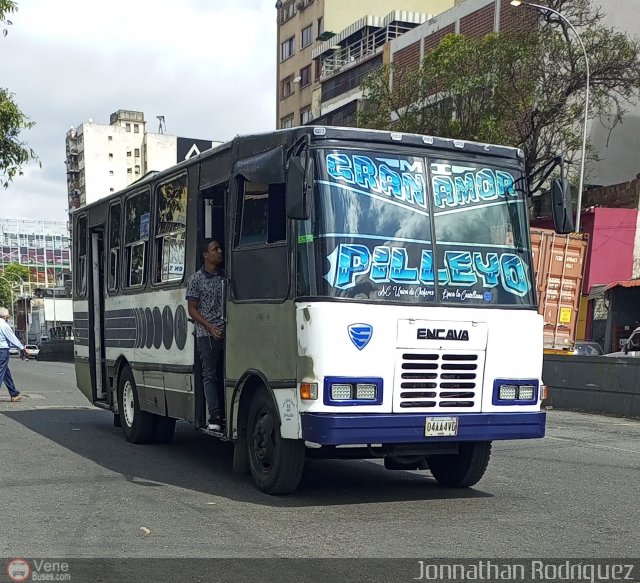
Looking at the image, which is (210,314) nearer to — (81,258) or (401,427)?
(401,427)

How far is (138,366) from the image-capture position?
11.4 m

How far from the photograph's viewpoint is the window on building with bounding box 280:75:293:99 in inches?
2709

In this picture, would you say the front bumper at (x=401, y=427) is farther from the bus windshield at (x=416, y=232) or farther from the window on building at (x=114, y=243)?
the window on building at (x=114, y=243)

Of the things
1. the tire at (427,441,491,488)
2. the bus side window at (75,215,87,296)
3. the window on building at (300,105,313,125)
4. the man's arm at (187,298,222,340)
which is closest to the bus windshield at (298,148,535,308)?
the tire at (427,441,491,488)

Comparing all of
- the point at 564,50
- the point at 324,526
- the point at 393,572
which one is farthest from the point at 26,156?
the point at 564,50

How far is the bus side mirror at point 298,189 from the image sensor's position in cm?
740

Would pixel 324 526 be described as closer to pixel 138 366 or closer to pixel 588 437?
pixel 138 366

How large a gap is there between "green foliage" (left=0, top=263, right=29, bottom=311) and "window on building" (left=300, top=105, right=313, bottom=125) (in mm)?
63575

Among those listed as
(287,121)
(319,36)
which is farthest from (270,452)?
(287,121)

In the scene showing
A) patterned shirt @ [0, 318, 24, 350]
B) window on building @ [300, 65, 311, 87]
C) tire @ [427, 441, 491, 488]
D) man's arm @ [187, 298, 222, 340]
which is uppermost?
window on building @ [300, 65, 311, 87]

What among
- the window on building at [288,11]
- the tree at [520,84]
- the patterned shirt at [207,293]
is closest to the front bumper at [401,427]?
the patterned shirt at [207,293]

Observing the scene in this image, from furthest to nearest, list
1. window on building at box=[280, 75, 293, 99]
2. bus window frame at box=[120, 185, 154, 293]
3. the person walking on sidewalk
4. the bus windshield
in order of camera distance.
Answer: window on building at box=[280, 75, 293, 99]
the person walking on sidewalk
bus window frame at box=[120, 185, 154, 293]
the bus windshield

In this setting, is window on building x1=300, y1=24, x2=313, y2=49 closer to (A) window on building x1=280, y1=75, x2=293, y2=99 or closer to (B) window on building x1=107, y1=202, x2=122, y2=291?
(A) window on building x1=280, y1=75, x2=293, y2=99

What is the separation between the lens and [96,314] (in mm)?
13430
